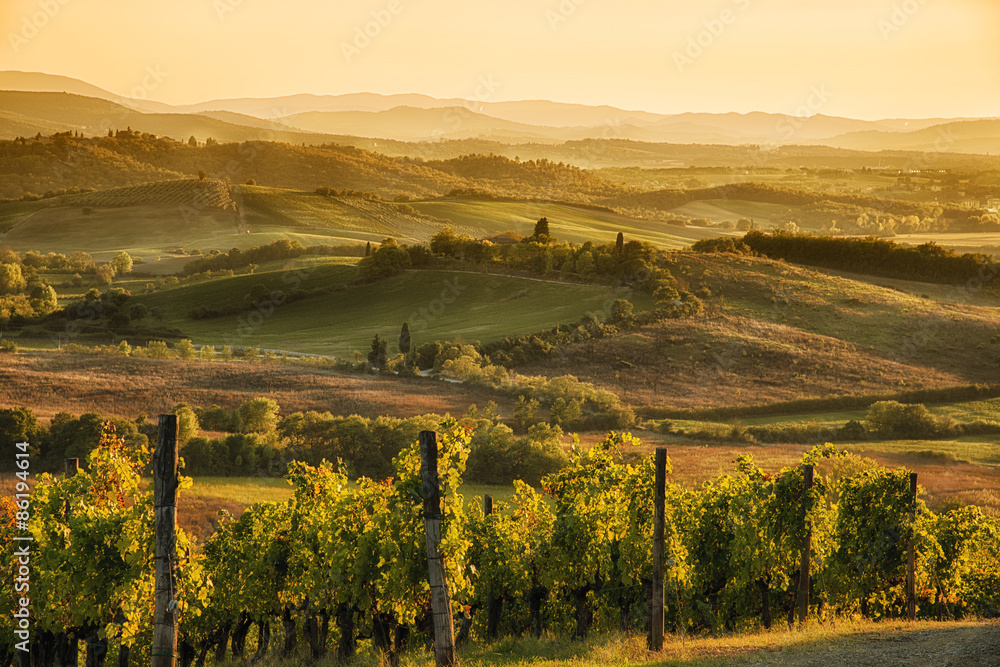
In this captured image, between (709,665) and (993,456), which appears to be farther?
(993,456)

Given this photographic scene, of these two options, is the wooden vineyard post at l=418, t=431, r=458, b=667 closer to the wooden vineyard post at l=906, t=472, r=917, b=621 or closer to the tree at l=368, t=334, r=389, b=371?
the wooden vineyard post at l=906, t=472, r=917, b=621

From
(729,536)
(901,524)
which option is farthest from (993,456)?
(729,536)

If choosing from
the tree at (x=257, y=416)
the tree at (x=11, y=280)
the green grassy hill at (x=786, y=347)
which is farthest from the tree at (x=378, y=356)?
the tree at (x=11, y=280)

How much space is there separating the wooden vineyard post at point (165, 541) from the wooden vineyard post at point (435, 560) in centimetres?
414

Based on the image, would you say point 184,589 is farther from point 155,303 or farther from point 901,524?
point 155,303

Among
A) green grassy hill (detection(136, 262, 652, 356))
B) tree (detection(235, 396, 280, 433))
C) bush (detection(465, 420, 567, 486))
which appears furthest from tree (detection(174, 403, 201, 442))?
green grassy hill (detection(136, 262, 652, 356))

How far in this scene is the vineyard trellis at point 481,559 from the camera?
1641 centimetres

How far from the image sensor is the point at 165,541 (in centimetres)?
1400

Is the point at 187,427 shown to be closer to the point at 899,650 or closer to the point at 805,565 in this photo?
the point at 805,565

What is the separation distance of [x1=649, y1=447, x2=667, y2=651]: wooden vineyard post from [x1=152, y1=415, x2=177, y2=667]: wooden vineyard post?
30.8ft

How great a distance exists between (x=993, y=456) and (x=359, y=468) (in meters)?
33.8

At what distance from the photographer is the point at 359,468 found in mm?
39688

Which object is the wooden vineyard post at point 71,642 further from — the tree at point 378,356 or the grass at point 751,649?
the tree at point 378,356

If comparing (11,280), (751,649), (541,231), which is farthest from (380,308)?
(751,649)
